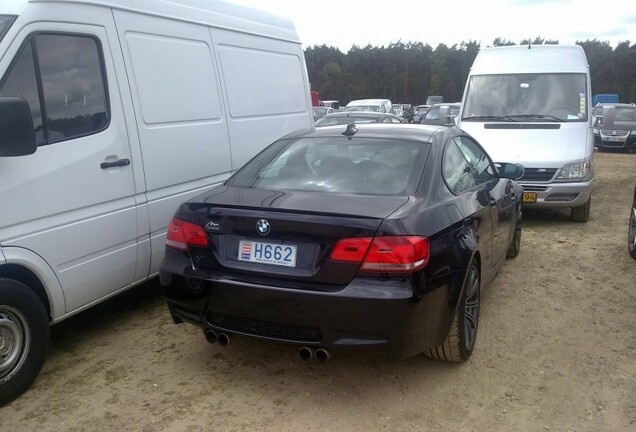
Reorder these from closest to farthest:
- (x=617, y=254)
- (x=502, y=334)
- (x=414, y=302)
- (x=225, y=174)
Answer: (x=414, y=302), (x=502, y=334), (x=225, y=174), (x=617, y=254)

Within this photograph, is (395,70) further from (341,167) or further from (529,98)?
(341,167)

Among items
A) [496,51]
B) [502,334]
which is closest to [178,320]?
[502,334]

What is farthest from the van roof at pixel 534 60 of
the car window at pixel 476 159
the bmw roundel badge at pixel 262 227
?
the bmw roundel badge at pixel 262 227

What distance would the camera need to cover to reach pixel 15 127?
305cm

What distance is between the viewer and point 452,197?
3.71 m

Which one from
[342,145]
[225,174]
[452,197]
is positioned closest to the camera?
[452,197]

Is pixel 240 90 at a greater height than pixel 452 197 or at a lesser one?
greater

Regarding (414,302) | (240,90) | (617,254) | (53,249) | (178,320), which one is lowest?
(617,254)

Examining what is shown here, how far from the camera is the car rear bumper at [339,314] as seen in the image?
298cm

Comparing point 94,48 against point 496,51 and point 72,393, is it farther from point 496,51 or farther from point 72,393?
point 496,51

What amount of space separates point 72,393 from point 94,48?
2264 millimetres

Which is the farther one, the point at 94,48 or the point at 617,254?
the point at 617,254

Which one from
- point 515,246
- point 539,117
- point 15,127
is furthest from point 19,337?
point 539,117

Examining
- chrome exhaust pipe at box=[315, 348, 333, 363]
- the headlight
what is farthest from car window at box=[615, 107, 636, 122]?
chrome exhaust pipe at box=[315, 348, 333, 363]
